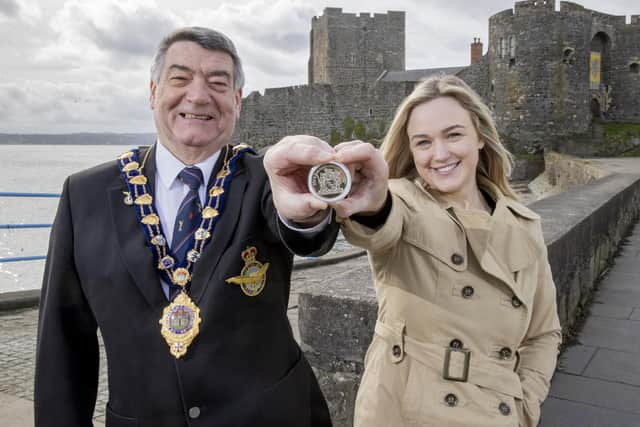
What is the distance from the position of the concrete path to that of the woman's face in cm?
140

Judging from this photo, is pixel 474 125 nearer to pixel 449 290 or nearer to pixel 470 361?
pixel 449 290

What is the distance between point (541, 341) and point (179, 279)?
991 millimetres

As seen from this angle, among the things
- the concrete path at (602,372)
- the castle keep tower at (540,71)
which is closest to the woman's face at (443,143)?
the concrete path at (602,372)

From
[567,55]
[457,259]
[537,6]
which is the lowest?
[457,259]

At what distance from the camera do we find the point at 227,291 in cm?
148

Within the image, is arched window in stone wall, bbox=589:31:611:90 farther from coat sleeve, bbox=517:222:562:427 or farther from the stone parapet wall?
coat sleeve, bbox=517:222:562:427

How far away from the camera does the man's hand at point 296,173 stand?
3.59 ft

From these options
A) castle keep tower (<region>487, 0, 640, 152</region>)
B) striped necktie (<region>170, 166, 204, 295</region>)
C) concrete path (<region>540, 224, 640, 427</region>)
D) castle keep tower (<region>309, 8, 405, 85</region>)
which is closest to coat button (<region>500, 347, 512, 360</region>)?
striped necktie (<region>170, 166, 204, 295</region>)

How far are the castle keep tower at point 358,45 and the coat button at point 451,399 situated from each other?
1503 inches

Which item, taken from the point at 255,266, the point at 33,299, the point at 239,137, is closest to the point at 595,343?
the point at 255,266

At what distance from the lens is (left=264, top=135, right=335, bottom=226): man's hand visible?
109cm

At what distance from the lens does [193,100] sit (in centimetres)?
157

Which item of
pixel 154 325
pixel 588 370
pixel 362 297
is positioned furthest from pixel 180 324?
pixel 588 370

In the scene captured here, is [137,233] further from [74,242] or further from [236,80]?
[236,80]
